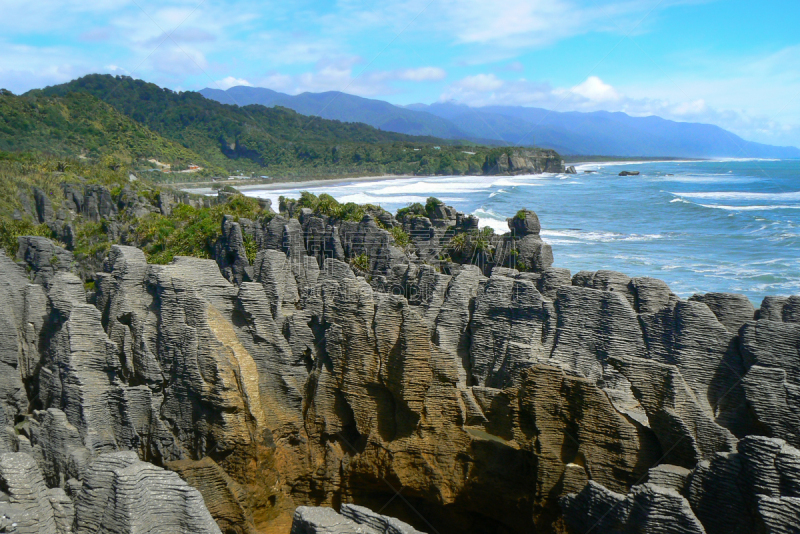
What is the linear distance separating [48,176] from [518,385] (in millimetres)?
41510

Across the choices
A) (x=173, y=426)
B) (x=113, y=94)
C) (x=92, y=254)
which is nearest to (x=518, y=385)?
(x=173, y=426)

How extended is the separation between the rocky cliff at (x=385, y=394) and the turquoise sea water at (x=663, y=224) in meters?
23.1

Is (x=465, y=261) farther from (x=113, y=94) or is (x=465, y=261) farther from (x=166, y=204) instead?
(x=113, y=94)

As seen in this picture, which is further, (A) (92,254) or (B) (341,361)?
(A) (92,254)

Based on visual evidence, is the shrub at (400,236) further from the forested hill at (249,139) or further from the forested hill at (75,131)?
the forested hill at (249,139)

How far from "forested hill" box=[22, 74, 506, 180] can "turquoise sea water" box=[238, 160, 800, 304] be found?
20.7m

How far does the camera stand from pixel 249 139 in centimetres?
10838

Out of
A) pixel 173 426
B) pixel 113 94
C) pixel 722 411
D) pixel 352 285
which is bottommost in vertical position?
pixel 173 426

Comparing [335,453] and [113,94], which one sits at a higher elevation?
[113,94]

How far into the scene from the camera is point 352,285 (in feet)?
29.5

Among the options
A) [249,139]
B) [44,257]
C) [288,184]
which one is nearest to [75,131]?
[288,184]

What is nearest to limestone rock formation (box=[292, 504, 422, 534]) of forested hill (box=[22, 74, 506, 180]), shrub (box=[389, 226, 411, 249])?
shrub (box=[389, 226, 411, 249])

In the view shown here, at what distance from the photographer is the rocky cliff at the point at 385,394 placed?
6.85 m

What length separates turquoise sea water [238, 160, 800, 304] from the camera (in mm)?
35188
